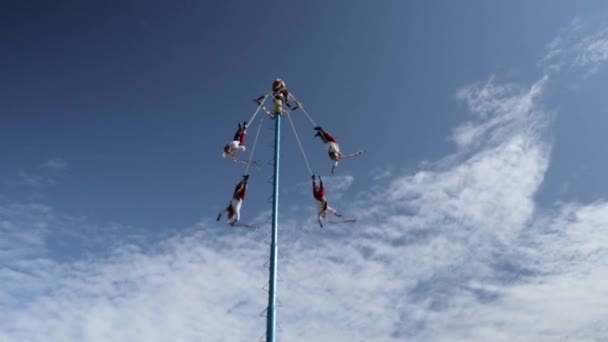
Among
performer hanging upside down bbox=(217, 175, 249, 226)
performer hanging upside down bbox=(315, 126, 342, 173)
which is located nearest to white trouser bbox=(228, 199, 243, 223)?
performer hanging upside down bbox=(217, 175, 249, 226)

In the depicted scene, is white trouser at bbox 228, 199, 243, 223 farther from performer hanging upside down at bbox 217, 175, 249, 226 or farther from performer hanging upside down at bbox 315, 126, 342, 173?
performer hanging upside down at bbox 315, 126, 342, 173

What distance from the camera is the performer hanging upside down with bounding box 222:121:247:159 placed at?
23.7 metres

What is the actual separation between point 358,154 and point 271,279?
9985 millimetres

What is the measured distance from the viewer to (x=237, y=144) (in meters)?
24.0

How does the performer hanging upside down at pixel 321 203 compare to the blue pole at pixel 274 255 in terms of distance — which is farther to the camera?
the performer hanging upside down at pixel 321 203

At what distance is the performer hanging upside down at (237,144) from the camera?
2373cm

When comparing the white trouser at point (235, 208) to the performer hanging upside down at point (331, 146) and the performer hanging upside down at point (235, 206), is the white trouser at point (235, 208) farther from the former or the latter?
the performer hanging upside down at point (331, 146)

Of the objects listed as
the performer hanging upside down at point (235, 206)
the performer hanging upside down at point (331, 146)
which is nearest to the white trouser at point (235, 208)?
the performer hanging upside down at point (235, 206)

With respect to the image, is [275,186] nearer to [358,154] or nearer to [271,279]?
[271,279]

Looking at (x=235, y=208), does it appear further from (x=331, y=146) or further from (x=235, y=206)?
(x=331, y=146)

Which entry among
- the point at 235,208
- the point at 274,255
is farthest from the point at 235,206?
the point at 274,255

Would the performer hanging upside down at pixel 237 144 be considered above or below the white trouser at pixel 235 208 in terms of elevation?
above

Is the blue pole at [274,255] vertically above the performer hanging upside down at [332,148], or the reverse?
the performer hanging upside down at [332,148]

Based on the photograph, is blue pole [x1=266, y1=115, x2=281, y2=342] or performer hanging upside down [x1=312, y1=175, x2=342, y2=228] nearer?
blue pole [x1=266, y1=115, x2=281, y2=342]
